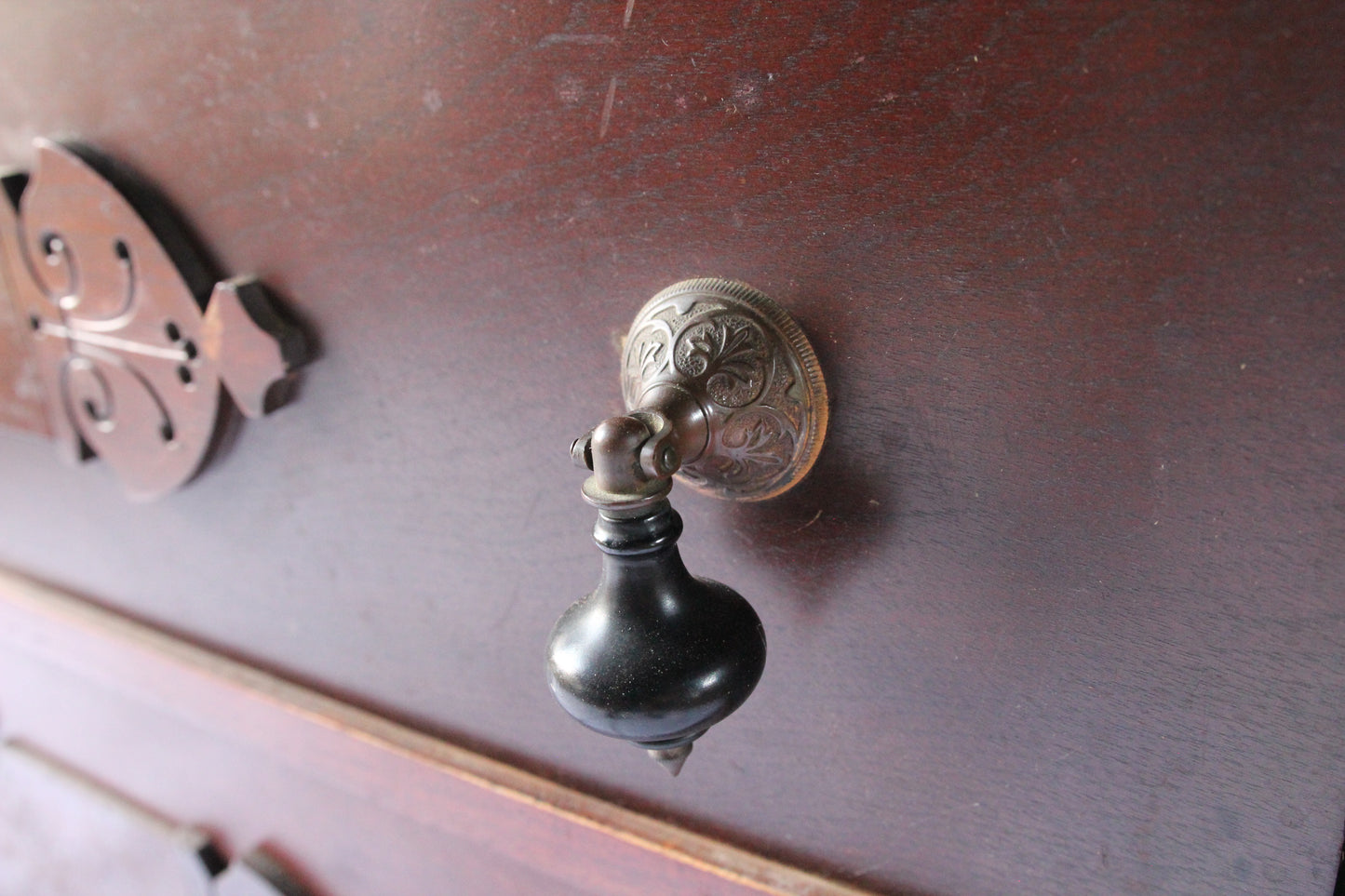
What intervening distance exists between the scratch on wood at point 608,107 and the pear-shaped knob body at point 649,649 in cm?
22

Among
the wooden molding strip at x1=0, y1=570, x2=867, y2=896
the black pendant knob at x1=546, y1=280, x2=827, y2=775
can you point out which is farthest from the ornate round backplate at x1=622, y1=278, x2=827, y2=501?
the wooden molding strip at x1=0, y1=570, x2=867, y2=896

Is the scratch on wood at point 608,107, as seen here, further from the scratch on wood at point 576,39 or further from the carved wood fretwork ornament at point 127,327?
the carved wood fretwork ornament at point 127,327

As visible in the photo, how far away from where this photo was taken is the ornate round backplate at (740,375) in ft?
1.49

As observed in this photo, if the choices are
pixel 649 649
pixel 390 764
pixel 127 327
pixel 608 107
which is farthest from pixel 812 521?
pixel 127 327

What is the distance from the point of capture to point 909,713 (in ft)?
1.70

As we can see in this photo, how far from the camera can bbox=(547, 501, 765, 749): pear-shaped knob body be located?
1.31 feet

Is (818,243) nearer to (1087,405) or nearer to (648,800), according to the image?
(1087,405)

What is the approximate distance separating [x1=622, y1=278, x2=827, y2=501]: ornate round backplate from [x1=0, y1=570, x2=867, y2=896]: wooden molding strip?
0.95 ft

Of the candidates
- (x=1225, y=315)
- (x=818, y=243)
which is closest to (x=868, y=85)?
(x=818, y=243)

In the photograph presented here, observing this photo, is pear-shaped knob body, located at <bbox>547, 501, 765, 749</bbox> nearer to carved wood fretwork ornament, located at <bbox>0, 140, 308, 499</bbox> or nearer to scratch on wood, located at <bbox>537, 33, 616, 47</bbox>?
scratch on wood, located at <bbox>537, 33, 616, 47</bbox>

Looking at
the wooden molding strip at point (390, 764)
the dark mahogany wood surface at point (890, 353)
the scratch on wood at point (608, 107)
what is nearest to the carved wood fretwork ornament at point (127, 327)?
the dark mahogany wood surface at point (890, 353)

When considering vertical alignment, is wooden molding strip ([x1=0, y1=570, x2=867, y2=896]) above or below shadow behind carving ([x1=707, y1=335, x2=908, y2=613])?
below

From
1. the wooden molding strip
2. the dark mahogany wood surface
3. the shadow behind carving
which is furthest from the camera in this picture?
the wooden molding strip

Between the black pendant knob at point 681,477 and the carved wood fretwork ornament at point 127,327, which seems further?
the carved wood fretwork ornament at point 127,327
